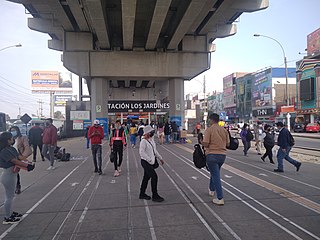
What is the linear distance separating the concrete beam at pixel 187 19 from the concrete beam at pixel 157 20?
1.45 meters

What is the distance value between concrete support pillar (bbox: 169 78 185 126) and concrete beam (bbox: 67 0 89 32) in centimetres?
969

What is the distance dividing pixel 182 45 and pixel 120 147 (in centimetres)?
2091

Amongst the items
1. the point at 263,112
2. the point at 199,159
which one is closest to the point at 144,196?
the point at 199,159

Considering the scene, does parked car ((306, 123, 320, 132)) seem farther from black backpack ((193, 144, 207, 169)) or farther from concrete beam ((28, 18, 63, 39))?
black backpack ((193, 144, 207, 169))

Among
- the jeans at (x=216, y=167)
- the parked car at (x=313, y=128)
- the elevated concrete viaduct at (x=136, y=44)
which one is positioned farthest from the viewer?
the parked car at (x=313, y=128)

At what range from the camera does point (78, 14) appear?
21.9 metres

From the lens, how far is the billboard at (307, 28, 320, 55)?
189ft

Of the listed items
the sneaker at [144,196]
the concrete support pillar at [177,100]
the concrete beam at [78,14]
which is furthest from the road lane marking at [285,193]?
the concrete support pillar at [177,100]

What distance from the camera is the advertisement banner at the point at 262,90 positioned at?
69.8 meters

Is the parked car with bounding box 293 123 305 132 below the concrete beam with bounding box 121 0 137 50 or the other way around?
below

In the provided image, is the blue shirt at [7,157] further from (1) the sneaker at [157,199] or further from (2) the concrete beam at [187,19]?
(2) the concrete beam at [187,19]

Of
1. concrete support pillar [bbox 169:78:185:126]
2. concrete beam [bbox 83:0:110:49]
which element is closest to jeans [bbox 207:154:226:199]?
concrete beam [bbox 83:0:110:49]

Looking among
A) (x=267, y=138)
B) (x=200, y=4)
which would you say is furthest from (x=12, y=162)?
(x=200, y=4)

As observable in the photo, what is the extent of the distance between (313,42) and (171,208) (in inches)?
2487
